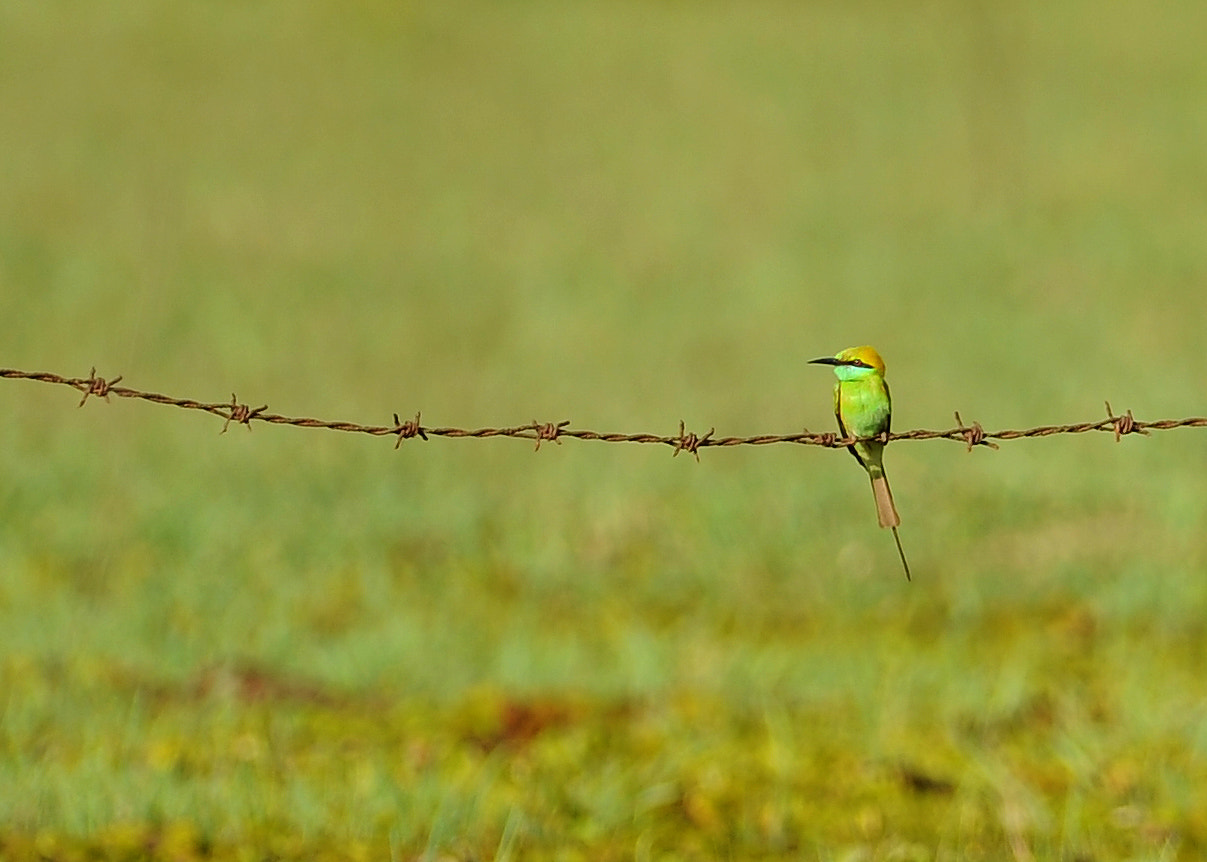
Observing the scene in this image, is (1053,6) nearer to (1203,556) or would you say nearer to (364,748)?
(1203,556)

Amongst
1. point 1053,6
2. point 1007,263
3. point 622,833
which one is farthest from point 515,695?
point 1053,6

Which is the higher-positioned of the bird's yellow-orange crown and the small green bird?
the bird's yellow-orange crown

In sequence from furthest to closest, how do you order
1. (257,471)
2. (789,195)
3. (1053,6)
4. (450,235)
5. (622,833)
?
(1053,6) → (789,195) → (450,235) → (257,471) → (622,833)

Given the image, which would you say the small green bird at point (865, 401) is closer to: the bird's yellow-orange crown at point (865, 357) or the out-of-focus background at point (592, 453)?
the bird's yellow-orange crown at point (865, 357)

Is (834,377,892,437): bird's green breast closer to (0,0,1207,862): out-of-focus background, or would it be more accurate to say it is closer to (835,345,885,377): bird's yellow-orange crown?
(835,345,885,377): bird's yellow-orange crown

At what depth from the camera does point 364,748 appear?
255 inches

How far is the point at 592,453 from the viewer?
11.9 meters

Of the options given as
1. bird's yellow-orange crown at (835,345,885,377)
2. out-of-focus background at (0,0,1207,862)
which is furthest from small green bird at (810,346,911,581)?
out-of-focus background at (0,0,1207,862)

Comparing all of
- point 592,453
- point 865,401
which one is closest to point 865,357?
point 865,401

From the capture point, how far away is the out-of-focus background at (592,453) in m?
6.12

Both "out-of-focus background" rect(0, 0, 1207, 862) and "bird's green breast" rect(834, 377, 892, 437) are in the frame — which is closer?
"bird's green breast" rect(834, 377, 892, 437)

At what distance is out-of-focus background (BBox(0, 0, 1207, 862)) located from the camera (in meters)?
6.12

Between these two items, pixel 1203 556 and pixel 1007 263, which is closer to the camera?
pixel 1203 556

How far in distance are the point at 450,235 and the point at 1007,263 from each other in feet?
20.3
